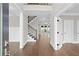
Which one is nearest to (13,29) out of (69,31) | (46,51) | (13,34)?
(13,34)

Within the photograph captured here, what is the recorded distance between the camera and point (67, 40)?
745 centimetres

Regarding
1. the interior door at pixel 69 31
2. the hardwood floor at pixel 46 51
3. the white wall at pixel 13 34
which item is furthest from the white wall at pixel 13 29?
the interior door at pixel 69 31

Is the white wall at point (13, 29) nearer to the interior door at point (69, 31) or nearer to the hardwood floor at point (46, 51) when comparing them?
the hardwood floor at point (46, 51)

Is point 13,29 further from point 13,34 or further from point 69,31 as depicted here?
point 69,31

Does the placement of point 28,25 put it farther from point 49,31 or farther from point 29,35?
point 49,31

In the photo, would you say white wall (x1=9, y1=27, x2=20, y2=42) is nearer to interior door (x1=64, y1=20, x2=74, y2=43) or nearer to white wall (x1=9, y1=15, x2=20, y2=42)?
white wall (x1=9, y1=15, x2=20, y2=42)

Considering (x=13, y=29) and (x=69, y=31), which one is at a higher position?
(x=13, y=29)

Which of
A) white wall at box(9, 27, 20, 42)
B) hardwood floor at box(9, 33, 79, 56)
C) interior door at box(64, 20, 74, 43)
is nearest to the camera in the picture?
white wall at box(9, 27, 20, 42)

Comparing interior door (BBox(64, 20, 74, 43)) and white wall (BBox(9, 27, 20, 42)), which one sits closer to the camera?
white wall (BBox(9, 27, 20, 42))

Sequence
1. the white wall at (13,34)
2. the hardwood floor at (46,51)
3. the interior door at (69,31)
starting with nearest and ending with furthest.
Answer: the white wall at (13,34)
the hardwood floor at (46,51)
the interior door at (69,31)

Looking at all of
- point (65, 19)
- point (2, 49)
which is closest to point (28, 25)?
point (65, 19)

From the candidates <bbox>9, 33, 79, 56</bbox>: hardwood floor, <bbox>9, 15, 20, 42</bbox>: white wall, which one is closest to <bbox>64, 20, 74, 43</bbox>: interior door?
<bbox>9, 33, 79, 56</bbox>: hardwood floor

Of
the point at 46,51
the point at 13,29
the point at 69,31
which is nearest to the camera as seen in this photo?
the point at 13,29

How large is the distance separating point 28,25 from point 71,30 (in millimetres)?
2333
